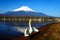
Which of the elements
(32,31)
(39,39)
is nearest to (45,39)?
(39,39)

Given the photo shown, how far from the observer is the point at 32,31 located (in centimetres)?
2033

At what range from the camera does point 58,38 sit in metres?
16.6

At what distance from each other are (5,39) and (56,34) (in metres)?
10.3

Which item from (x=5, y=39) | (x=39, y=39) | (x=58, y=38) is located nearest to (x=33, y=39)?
(x=39, y=39)

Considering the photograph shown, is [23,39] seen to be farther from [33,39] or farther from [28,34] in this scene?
[33,39]

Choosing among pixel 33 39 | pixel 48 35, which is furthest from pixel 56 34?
pixel 33 39

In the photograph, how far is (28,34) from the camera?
19.8 meters

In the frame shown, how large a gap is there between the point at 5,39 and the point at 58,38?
10879mm

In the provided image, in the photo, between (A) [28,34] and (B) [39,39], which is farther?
(A) [28,34]

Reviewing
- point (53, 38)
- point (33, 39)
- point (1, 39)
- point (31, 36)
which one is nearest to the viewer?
point (53, 38)

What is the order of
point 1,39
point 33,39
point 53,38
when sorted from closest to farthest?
point 53,38 < point 33,39 < point 1,39

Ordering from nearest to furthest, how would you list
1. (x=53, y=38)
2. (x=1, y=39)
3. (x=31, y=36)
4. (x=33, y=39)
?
1. (x=53, y=38)
2. (x=33, y=39)
3. (x=31, y=36)
4. (x=1, y=39)

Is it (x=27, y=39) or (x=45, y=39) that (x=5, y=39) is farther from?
(x=45, y=39)

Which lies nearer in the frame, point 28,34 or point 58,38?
point 58,38
